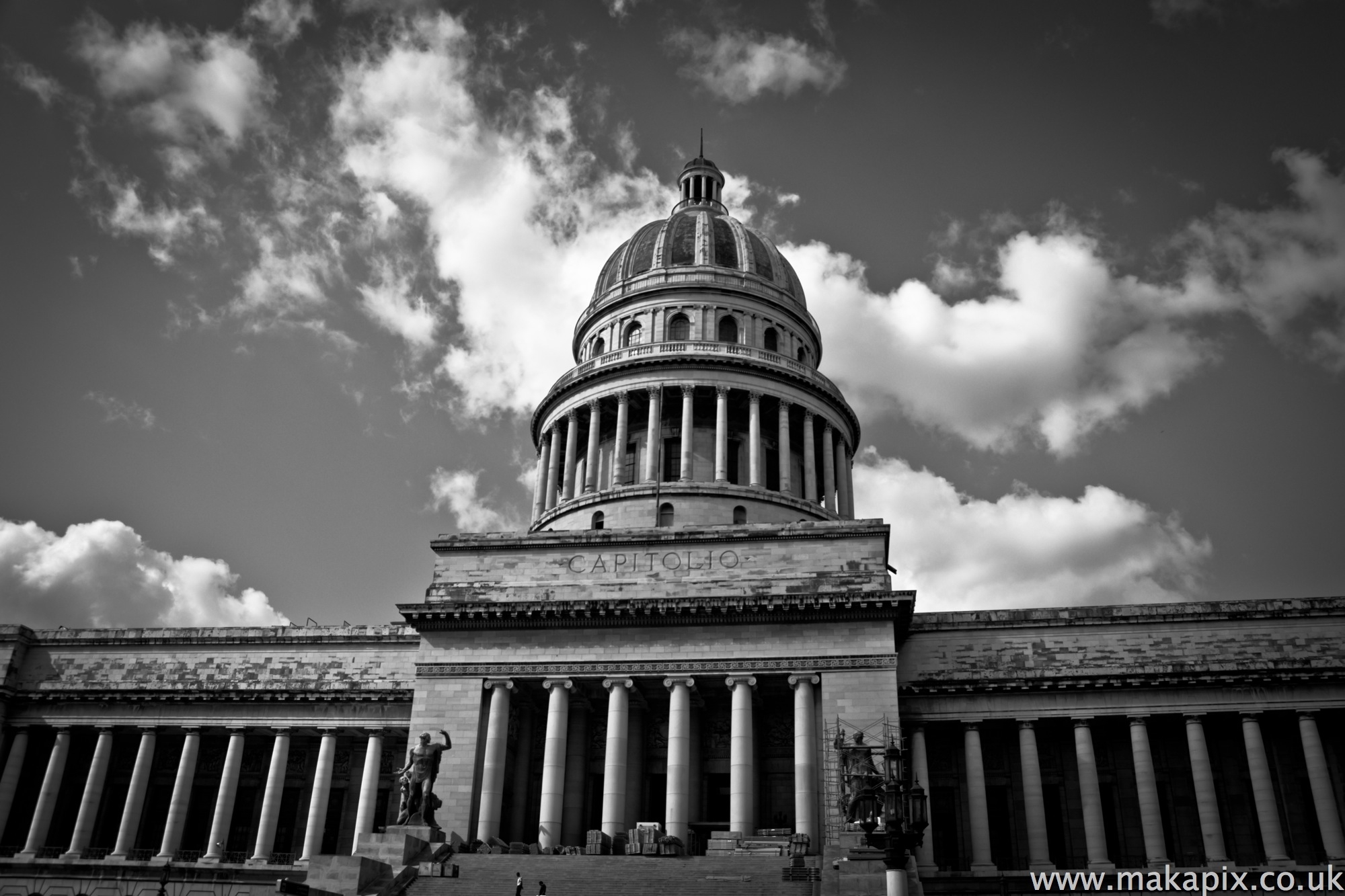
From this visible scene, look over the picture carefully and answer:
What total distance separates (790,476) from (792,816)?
20351 millimetres

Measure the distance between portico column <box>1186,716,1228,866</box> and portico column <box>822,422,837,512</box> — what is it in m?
21.5

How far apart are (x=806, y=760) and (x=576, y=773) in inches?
361

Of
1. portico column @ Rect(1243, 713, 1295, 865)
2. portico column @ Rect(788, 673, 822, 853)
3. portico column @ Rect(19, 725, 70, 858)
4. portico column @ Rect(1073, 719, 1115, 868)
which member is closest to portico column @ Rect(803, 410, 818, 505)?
portico column @ Rect(788, 673, 822, 853)

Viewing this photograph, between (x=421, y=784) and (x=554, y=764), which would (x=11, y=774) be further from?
(x=554, y=764)

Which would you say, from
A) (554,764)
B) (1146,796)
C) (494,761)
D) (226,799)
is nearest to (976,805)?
(1146,796)

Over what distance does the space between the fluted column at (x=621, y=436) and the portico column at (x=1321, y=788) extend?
1196 inches

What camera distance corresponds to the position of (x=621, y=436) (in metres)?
57.8

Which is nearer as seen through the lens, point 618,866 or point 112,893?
point 618,866

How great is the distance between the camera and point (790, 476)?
5822 cm

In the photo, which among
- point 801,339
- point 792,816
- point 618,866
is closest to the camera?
point 618,866

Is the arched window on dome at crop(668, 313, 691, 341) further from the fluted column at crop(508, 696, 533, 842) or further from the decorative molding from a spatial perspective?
the decorative molding

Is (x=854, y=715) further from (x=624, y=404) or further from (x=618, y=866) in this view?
(x=624, y=404)

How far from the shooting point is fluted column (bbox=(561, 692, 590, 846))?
41.7 m

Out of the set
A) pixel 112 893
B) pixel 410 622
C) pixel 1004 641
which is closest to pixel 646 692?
pixel 410 622
